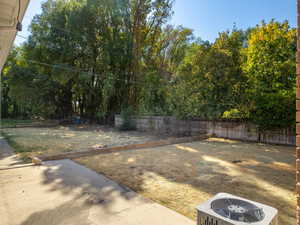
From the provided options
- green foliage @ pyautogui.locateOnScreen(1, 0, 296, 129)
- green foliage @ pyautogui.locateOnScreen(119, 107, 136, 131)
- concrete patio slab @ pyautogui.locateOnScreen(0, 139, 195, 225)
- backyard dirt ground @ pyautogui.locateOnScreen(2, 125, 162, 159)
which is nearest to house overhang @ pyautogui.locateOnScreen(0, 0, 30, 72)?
concrete patio slab @ pyautogui.locateOnScreen(0, 139, 195, 225)

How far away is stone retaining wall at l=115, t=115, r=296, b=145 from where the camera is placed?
5.93m

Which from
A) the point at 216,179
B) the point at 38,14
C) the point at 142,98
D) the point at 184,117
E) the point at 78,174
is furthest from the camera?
the point at 38,14

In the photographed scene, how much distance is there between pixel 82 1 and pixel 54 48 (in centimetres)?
376

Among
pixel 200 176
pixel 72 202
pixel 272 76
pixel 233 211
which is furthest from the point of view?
pixel 272 76

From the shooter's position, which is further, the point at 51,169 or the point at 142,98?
the point at 142,98

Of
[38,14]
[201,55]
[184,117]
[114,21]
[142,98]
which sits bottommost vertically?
[184,117]

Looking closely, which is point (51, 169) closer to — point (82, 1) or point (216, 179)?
point (216, 179)

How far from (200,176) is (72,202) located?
2.04 metres

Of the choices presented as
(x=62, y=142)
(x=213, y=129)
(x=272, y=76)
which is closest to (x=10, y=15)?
(x=62, y=142)

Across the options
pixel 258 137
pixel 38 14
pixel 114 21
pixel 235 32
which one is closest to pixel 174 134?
pixel 258 137

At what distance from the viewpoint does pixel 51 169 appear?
340 centimetres

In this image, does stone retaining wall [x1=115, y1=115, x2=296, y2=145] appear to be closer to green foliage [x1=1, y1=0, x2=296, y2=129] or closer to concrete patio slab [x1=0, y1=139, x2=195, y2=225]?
green foliage [x1=1, y1=0, x2=296, y2=129]

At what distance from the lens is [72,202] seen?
2.14m

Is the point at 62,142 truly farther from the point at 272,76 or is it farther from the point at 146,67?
the point at 272,76
